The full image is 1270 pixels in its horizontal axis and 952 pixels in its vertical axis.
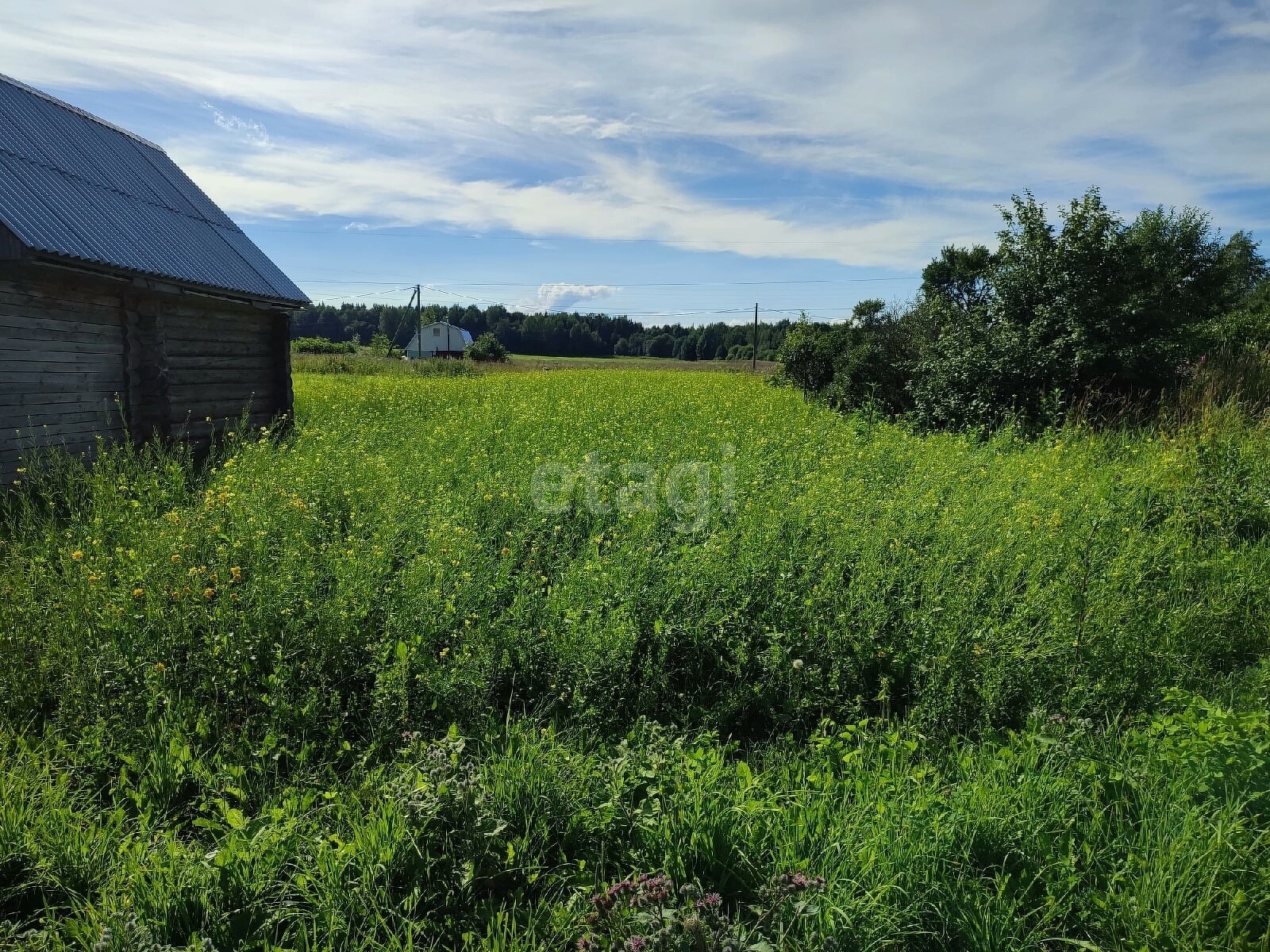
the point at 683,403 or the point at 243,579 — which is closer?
the point at 243,579

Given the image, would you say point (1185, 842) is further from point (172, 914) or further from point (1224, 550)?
point (1224, 550)

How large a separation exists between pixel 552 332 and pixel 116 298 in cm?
7421

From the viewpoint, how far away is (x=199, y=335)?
981 cm

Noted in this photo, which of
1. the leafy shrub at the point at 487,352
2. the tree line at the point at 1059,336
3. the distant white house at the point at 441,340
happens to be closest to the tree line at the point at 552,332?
the distant white house at the point at 441,340

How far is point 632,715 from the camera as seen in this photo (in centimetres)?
368

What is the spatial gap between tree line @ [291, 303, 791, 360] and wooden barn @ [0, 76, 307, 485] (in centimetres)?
6396

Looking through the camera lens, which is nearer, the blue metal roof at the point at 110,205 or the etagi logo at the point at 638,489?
the etagi logo at the point at 638,489

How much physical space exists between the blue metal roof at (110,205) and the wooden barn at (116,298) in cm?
2

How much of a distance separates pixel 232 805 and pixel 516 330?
81714 mm

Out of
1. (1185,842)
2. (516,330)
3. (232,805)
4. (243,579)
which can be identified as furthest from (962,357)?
(516,330)

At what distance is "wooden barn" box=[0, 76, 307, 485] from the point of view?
7.13m

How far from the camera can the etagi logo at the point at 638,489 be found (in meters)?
6.11

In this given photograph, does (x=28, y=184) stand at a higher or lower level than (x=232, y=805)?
higher

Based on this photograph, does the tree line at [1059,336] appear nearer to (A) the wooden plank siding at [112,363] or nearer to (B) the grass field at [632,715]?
(B) the grass field at [632,715]
